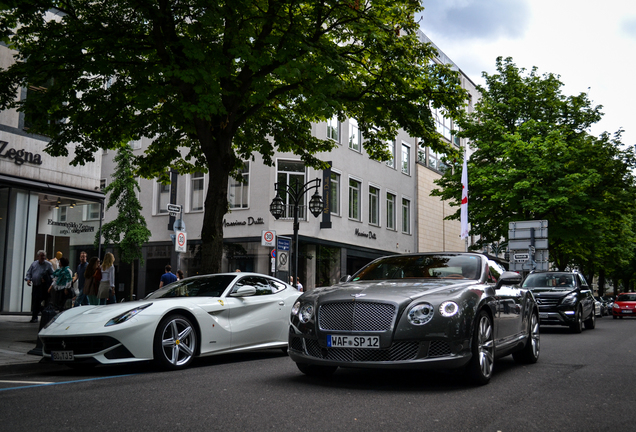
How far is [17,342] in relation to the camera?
11336mm

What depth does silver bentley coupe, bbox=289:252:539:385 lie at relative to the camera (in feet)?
20.1

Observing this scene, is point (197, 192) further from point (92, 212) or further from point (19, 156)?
point (19, 156)

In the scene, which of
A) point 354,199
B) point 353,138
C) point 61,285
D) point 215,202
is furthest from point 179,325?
point 353,138

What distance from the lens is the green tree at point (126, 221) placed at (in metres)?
31.4

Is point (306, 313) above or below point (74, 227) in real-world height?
below

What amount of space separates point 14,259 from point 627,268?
57399 mm

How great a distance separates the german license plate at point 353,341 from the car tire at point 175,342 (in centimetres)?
271

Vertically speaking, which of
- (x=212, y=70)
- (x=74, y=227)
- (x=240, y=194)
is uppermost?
(x=240, y=194)

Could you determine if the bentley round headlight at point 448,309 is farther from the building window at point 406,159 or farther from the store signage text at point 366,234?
the building window at point 406,159

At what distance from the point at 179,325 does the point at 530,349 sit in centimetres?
481

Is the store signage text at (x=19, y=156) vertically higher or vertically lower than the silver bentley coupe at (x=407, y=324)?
higher

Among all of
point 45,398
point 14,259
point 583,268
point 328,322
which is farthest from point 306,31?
point 583,268

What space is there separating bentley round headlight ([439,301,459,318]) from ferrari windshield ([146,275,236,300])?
4.08 m

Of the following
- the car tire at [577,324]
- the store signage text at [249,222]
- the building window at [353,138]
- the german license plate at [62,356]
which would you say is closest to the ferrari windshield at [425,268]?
the german license plate at [62,356]
